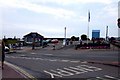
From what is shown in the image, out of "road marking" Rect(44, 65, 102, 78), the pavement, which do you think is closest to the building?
"road marking" Rect(44, 65, 102, 78)

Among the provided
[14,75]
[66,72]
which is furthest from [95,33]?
[14,75]

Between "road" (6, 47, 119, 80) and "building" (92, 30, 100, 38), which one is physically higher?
"building" (92, 30, 100, 38)

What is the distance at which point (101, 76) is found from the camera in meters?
21.3

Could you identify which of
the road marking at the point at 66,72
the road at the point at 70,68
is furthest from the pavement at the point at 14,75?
the road marking at the point at 66,72

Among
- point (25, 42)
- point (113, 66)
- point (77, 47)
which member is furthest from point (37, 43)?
point (113, 66)

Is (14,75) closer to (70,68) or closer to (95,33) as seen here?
(70,68)

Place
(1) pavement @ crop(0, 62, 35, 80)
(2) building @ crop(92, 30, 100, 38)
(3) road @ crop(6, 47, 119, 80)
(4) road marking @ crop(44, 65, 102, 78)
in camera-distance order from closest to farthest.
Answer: (1) pavement @ crop(0, 62, 35, 80)
(3) road @ crop(6, 47, 119, 80)
(4) road marking @ crop(44, 65, 102, 78)
(2) building @ crop(92, 30, 100, 38)

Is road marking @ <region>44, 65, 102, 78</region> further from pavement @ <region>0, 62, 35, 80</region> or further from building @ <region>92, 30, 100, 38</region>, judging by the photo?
building @ <region>92, 30, 100, 38</region>

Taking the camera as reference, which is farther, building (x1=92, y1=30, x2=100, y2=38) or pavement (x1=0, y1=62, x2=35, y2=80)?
building (x1=92, y1=30, x2=100, y2=38)

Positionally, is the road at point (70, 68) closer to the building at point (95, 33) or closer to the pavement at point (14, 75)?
the pavement at point (14, 75)

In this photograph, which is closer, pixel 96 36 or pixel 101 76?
pixel 101 76

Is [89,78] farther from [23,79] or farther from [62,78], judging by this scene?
[23,79]

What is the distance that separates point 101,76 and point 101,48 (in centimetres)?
3958

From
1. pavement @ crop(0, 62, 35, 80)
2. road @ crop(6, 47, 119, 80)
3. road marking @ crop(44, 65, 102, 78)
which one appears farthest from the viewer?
road marking @ crop(44, 65, 102, 78)
